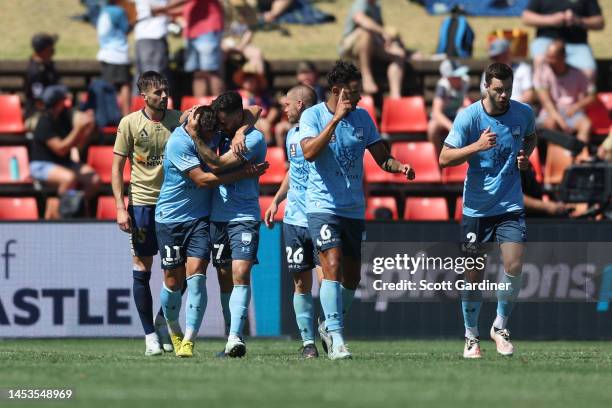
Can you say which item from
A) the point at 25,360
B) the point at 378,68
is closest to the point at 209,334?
the point at 25,360

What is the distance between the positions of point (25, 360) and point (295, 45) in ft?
59.0

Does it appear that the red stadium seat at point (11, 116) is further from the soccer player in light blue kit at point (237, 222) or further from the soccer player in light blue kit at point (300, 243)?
the soccer player in light blue kit at point (237, 222)

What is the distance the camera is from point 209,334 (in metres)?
15.9

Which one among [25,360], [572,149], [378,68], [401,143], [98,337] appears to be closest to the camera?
[25,360]

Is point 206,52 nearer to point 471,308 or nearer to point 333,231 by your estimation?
point 471,308

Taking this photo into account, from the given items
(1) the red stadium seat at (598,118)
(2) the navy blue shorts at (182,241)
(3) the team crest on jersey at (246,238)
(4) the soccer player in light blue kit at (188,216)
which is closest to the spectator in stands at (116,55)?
(1) the red stadium seat at (598,118)

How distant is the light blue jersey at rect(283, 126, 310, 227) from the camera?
1174 centimetres

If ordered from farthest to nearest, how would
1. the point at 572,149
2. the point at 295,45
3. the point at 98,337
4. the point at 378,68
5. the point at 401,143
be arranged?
the point at 295,45
the point at 378,68
the point at 401,143
the point at 572,149
the point at 98,337

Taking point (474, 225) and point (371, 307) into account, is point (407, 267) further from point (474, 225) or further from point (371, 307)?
point (474, 225)

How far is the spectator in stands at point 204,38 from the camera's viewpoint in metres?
20.1

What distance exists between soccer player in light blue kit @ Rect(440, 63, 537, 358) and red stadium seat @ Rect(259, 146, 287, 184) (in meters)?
7.53

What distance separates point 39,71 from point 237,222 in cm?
922

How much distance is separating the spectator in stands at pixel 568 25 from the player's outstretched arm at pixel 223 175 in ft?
31.8

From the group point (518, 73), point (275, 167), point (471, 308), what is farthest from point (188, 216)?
point (518, 73)
